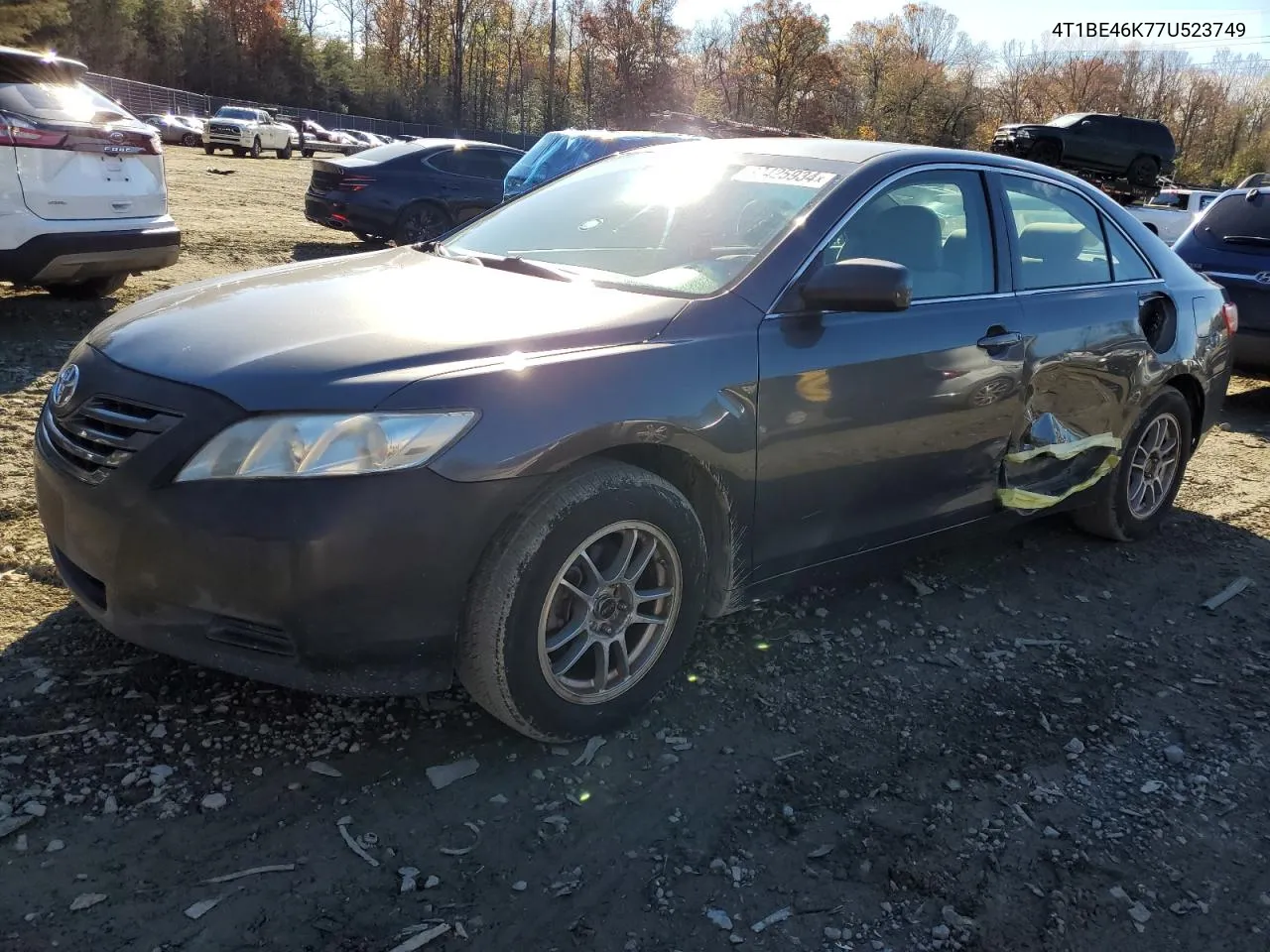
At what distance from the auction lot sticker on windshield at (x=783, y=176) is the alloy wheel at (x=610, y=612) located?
4.62 feet

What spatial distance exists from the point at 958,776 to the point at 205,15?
247 feet

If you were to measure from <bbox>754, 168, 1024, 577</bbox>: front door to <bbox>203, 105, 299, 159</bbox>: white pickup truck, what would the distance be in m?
41.8

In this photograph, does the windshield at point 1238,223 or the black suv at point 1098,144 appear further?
the black suv at point 1098,144

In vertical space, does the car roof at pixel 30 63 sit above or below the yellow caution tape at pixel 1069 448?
above

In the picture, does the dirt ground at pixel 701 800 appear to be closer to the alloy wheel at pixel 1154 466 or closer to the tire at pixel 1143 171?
the alloy wheel at pixel 1154 466

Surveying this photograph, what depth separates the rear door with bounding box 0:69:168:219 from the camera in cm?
631

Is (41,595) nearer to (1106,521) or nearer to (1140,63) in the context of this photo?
(1106,521)

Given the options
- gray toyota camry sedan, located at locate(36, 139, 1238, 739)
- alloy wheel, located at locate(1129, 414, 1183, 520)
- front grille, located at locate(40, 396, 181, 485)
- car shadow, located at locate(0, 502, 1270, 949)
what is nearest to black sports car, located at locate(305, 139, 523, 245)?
gray toyota camry sedan, located at locate(36, 139, 1238, 739)

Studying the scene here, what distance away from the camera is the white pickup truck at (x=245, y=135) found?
40125 millimetres

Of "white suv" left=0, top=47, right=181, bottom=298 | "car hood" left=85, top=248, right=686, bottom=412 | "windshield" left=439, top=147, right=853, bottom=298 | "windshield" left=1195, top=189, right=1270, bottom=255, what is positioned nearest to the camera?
"car hood" left=85, top=248, right=686, bottom=412

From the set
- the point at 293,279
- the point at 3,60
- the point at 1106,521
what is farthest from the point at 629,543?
the point at 3,60

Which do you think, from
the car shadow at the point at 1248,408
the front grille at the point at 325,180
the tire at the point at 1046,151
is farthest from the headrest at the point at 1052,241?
the tire at the point at 1046,151

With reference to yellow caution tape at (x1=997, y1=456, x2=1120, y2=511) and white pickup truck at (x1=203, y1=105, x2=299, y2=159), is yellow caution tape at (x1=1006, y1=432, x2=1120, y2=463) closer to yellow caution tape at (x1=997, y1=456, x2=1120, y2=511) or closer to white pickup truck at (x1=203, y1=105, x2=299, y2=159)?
yellow caution tape at (x1=997, y1=456, x2=1120, y2=511)

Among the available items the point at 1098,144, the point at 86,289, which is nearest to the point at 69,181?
the point at 86,289
